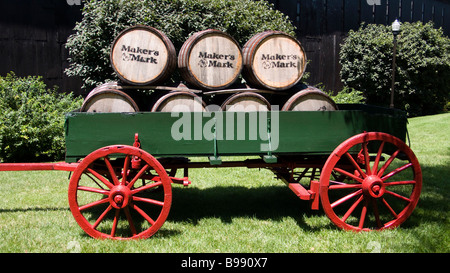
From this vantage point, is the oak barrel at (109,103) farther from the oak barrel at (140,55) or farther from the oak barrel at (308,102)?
the oak barrel at (308,102)

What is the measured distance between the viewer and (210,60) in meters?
4.03

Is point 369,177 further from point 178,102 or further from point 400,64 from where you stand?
point 400,64

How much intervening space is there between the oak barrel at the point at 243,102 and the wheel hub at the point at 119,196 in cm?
130

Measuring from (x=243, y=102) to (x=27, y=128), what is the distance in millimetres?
5290

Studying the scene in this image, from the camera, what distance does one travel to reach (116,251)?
3.28 m

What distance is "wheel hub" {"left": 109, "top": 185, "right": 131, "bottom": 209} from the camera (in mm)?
3381

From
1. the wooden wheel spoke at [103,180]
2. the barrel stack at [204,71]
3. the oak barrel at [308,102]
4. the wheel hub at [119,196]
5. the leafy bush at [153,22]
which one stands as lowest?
the wheel hub at [119,196]

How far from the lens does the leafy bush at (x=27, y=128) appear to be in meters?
7.38

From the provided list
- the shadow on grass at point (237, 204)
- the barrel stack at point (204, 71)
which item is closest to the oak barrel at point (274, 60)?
the barrel stack at point (204, 71)

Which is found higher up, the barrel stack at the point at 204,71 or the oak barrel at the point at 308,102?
the barrel stack at the point at 204,71

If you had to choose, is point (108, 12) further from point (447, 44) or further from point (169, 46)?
point (447, 44)

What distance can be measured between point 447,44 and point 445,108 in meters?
3.78

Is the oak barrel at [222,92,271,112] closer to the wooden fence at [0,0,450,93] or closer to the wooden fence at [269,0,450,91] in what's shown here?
the wooden fence at [0,0,450,93]

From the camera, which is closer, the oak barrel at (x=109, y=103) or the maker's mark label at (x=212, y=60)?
the oak barrel at (x=109, y=103)
